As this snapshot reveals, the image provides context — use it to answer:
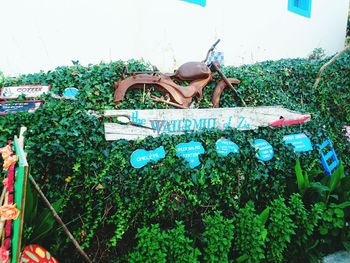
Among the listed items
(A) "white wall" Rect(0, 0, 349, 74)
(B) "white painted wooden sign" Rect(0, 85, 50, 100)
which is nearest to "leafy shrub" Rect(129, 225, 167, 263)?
(B) "white painted wooden sign" Rect(0, 85, 50, 100)

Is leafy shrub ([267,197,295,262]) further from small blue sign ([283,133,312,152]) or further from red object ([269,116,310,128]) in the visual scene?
red object ([269,116,310,128])

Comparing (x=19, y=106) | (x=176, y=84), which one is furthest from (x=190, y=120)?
(x=19, y=106)

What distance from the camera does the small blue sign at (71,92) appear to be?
4047mm

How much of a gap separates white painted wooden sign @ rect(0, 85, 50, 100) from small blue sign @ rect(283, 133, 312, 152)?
334 cm

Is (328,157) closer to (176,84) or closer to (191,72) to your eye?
(191,72)

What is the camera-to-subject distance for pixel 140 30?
5379mm

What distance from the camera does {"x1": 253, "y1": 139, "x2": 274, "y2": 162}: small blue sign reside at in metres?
4.14

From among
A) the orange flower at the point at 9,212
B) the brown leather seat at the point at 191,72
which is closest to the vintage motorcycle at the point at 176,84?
the brown leather seat at the point at 191,72

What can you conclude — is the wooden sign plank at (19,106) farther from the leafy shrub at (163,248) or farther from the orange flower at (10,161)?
the leafy shrub at (163,248)

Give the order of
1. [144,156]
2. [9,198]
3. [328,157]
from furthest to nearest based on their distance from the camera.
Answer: [328,157]
[144,156]
[9,198]

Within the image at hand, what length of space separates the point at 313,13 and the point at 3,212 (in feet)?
27.1

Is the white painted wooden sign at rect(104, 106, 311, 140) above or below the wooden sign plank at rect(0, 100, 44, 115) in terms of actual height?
below

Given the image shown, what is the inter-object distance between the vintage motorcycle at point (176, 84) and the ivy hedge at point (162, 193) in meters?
0.17

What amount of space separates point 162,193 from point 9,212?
1.89 metres
